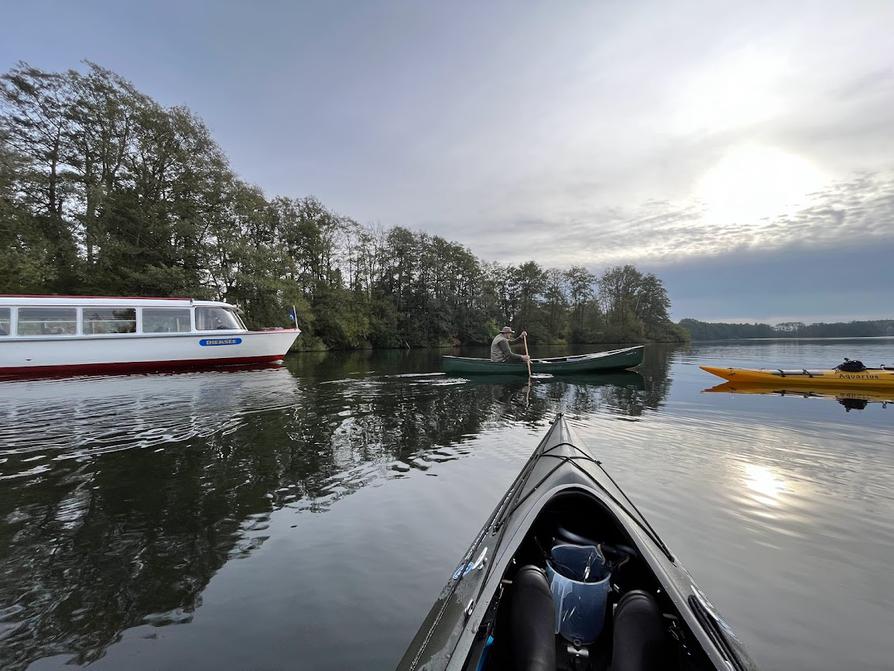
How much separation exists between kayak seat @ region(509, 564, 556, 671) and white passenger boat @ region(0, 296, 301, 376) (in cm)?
2100

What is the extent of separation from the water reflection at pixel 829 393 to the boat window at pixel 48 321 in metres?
26.4

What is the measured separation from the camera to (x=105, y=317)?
17.8 meters

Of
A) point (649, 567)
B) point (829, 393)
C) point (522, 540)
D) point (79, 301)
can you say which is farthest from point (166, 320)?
point (829, 393)

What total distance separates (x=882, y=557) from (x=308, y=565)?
574 cm

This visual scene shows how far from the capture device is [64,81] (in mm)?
24156

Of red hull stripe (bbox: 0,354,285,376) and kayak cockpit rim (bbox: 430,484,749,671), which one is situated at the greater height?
red hull stripe (bbox: 0,354,285,376)

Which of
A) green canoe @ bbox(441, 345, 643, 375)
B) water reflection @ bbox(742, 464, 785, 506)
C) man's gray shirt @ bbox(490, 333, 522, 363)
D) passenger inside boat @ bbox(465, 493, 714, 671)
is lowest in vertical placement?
water reflection @ bbox(742, 464, 785, 506)

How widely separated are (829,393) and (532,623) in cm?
1770

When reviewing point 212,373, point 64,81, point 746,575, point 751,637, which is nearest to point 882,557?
point 746,575

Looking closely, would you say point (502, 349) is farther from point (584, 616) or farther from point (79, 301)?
point (79, 301)

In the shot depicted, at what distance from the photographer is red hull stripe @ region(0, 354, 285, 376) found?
1652 centimetres

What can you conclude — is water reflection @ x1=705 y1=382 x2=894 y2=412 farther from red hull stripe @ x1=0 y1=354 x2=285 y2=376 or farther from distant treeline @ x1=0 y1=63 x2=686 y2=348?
distant treeline @ x1=0 y1=63 x2=686 y2=348

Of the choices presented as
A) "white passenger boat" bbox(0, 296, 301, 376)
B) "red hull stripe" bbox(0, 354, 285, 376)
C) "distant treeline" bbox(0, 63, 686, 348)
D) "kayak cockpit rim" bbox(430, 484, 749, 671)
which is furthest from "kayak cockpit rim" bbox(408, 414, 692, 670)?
"distant treeline" bbox(0, 63, 686, 348)

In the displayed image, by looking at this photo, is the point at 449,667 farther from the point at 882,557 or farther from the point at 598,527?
the point at 882,557
